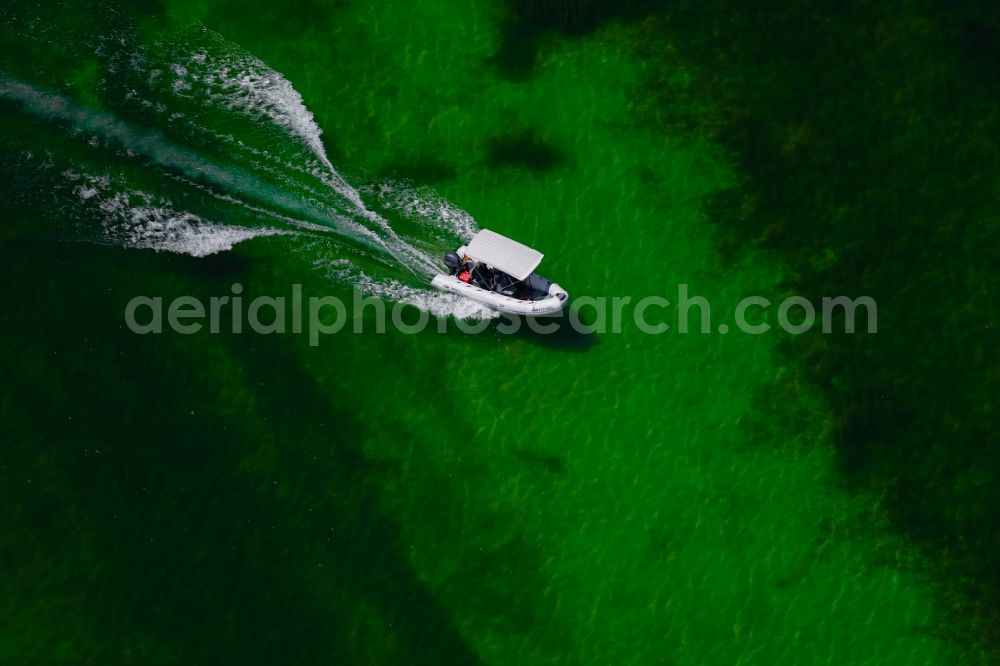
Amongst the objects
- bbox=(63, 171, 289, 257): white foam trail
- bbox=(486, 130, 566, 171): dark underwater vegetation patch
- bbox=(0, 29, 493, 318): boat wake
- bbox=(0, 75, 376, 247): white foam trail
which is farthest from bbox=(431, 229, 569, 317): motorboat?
bbox=(63, 171, 289, 257): white foam trail

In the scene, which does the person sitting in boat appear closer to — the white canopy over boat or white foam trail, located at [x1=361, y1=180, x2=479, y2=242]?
the white canopy over boat

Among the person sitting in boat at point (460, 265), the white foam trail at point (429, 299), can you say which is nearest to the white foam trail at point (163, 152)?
the white foam trail at point (429, 299)

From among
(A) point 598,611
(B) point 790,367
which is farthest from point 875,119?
(A) point 598,611

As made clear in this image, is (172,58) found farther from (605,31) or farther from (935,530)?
(935,530)

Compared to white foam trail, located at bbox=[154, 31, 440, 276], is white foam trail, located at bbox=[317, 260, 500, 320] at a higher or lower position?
lower

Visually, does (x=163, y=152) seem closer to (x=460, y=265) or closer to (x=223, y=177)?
(x=223, y=177)

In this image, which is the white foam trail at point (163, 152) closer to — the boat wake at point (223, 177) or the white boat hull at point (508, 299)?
the boat wake at point (223, 177)

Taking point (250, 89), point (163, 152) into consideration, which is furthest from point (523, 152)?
point (163, 152)
